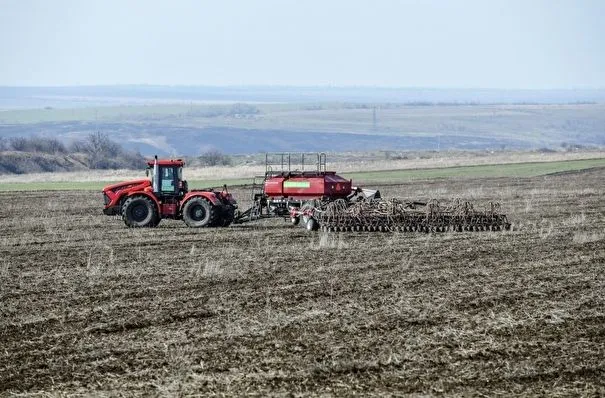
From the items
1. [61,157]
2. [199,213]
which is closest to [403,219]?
[199,213]

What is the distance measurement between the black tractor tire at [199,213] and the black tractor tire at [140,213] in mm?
853

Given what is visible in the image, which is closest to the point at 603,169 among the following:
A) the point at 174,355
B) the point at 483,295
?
the point at 483,295

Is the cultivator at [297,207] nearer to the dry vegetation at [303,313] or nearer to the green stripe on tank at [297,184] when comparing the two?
the green stripe on tank at [297,184]

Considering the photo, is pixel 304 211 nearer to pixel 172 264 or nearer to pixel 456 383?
pixel 172 264

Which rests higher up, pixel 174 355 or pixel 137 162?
pixel 174 355

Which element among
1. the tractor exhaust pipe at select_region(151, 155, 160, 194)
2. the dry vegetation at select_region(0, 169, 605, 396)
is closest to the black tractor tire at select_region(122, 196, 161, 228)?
the tractor exhaust pipe at select_region(151, 155, 160, 194)

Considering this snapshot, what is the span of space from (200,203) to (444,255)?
883 centimetres

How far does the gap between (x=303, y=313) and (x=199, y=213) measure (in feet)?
47.4

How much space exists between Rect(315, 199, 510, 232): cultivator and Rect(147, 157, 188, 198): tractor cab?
3.86 meters

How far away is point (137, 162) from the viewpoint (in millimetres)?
98250

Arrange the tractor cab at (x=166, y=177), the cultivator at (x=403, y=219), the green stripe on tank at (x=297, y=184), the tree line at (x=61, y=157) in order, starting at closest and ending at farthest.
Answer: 1. the cultivator at (x=403, y=219)
2. the tractor cab at (x=166, y=177)
3. the green stripe on tank at (x=297, y=184)
4. the tree line at (x=61, y=157)

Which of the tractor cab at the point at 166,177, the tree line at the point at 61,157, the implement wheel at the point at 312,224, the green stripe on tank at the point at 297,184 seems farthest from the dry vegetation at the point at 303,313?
the tree line at the point at 61,157

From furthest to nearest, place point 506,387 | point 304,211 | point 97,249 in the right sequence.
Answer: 1. point 304,211
2. point 97,249
3. point 506,387

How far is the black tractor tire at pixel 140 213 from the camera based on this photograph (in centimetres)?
3083
